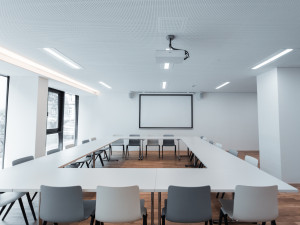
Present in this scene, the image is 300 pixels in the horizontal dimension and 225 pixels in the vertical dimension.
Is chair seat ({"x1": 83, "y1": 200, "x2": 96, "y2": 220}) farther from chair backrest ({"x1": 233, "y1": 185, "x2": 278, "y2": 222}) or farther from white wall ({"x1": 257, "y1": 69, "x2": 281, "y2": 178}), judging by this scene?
white wall ({"x1": 257, "y1": 69, "x2": 281, "y2": 178})

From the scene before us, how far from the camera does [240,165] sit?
8.95ft

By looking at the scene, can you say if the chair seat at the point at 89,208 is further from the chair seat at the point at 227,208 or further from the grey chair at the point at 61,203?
the chair seat at the point at 227,208

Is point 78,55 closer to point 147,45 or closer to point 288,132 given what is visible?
point 147,45

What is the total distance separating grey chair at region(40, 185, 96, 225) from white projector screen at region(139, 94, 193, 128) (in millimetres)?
6211

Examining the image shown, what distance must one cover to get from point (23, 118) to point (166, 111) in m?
5.47

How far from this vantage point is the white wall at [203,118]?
777 centimetres

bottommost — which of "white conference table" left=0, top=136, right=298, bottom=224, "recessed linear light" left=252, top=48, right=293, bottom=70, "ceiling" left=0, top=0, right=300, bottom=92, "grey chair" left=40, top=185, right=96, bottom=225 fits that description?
"grey chair" left=40, top=185, right=96, bottom=225

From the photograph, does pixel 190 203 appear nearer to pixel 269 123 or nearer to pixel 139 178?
pixel 139 178

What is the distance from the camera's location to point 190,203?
1735mm

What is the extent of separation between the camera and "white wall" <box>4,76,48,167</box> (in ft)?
14.3

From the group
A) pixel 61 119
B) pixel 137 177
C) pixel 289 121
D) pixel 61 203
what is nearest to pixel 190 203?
pixel 137 177

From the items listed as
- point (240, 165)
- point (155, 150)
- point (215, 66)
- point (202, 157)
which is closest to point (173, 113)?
point (155, 150)

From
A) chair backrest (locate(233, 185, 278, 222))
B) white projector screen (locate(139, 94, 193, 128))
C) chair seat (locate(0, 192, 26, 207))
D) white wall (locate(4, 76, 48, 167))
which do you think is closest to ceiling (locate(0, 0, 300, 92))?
white wall (locate(4, 76, 48, 167))

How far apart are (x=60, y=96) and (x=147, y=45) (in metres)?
5.27
